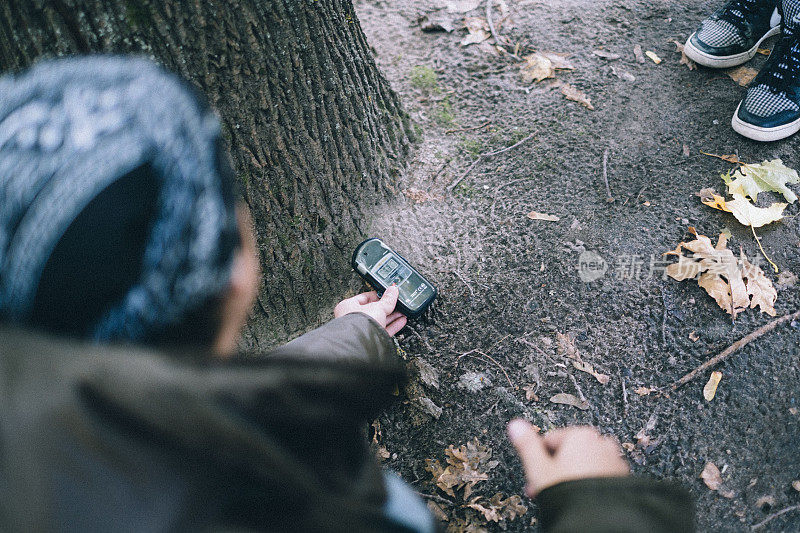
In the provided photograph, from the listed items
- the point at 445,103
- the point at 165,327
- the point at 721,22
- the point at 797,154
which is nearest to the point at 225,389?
the point at 165,327

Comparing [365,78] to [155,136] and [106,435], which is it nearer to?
[155,136]

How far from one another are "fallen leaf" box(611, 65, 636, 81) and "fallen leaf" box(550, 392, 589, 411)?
Result: 1633 mm

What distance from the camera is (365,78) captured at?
2.02 metres

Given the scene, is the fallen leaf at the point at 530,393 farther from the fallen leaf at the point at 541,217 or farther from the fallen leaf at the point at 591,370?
the fallen leaf at the point at 541,217

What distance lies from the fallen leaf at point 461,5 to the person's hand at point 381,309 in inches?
74.2

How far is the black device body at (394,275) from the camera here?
6.35 ft

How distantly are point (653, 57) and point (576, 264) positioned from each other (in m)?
1.33

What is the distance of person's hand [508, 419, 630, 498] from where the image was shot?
1165 mm

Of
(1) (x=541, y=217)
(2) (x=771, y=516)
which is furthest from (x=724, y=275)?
(2) (x=771, y=516)

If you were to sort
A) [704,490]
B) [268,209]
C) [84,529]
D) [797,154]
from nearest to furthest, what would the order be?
[84,529] < [704,490] < [268,209] < [797,154]

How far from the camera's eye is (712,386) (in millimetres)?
1732

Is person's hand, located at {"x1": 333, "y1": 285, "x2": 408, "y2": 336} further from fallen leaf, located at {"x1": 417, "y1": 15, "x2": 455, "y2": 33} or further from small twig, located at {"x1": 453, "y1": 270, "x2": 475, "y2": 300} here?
fallen leaf, located at {"x1": 417, "y1": 15, "x2": 455, "y2": 33}

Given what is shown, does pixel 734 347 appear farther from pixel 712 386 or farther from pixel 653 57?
pixel 653 57

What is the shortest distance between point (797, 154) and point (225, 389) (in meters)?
2.55
